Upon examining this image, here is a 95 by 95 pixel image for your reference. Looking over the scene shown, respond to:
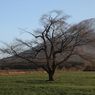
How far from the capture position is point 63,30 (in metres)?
25.3

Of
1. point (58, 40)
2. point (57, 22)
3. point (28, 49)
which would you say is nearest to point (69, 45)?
point (58, 40)

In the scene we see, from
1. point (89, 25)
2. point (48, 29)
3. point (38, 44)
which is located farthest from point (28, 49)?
point (89, 25)

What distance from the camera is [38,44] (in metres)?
26.4

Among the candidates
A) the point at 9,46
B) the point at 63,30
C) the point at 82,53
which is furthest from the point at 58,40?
the point at 9,46

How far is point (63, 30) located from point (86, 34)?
2.67 m

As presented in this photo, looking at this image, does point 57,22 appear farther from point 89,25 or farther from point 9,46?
point 9,46

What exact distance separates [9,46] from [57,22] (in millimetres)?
6259

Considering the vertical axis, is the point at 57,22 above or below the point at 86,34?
above

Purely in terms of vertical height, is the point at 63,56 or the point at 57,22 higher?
the point at 57,22

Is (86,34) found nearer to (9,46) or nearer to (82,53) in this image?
(82,53)

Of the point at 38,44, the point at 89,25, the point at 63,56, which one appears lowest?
the point at 63,56

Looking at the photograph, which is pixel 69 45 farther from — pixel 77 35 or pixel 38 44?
pixel 38 44

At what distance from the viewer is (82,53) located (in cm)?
2597

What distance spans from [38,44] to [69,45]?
3.74 meters
